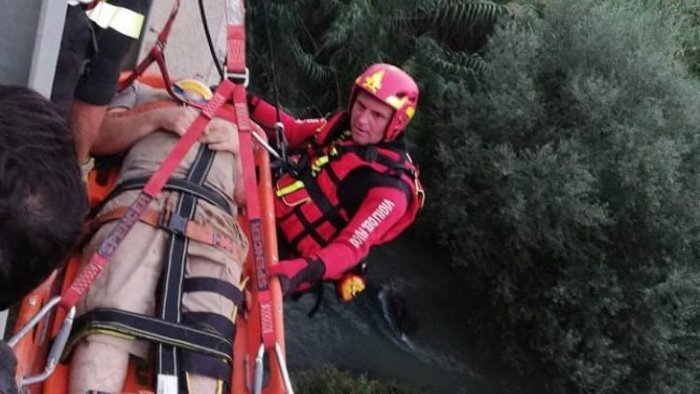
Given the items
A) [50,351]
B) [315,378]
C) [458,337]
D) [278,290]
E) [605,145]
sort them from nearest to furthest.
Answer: [50,351]
[278,290]
[315,378]
[605,145]
[458,337]

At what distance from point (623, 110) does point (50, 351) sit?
156 inches

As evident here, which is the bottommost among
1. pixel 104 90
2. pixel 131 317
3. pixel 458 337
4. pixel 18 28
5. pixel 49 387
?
pixel 458 337

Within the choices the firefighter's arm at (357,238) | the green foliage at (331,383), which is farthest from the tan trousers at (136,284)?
the green foliage at (331,383)

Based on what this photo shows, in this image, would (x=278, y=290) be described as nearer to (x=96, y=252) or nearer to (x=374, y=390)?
(x=96, y=252)

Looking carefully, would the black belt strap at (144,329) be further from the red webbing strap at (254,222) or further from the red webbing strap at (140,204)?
the red webbing strap at (254,222)

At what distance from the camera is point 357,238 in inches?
121

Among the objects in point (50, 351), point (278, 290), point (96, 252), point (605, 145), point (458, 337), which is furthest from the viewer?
point (458, 337)

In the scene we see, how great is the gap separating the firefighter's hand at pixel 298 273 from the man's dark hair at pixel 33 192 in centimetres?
159

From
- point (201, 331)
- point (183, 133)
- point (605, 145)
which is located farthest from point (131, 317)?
point (605, 145)

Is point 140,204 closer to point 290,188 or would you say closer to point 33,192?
point 290,188

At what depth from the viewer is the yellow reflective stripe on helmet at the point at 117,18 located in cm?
196

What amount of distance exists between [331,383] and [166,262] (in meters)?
2.28

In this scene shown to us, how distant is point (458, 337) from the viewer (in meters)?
5.56

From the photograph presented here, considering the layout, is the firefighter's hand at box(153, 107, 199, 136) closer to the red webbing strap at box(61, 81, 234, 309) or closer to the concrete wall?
the red webbing strap at box(61, 81, 234, 309)
